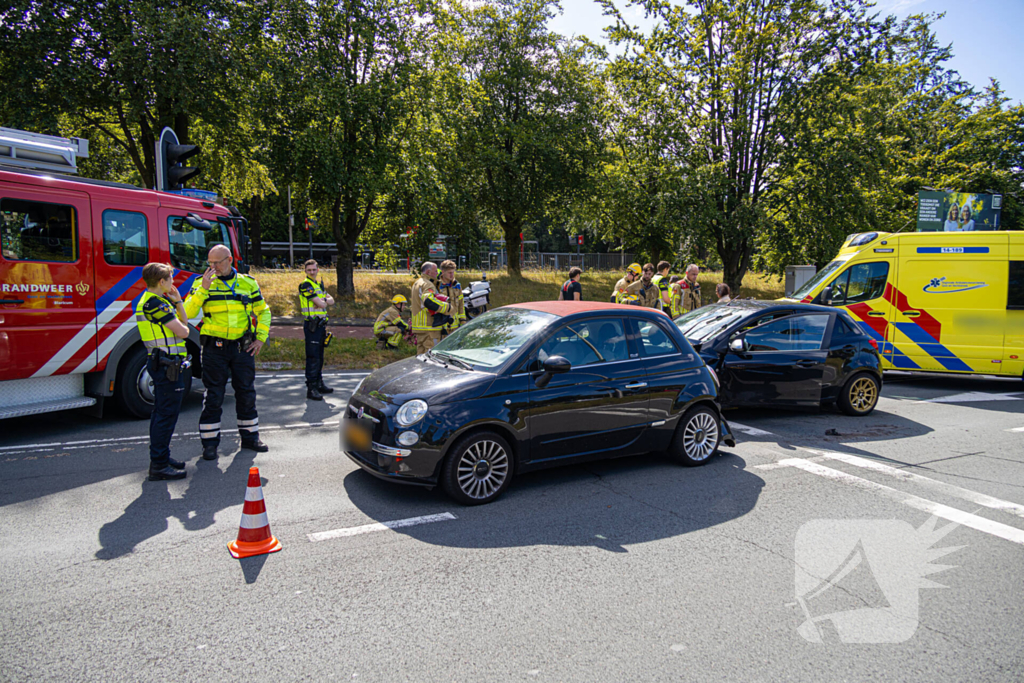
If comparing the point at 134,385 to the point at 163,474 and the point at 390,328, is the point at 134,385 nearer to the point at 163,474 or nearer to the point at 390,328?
the point at 163,474

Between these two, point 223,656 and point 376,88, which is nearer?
point 223,656

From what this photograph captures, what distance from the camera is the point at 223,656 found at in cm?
294

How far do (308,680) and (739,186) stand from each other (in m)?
22.7

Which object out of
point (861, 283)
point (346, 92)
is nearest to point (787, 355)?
point (861, 283)

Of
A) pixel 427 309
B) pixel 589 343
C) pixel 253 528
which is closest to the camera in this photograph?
pixel 253 528

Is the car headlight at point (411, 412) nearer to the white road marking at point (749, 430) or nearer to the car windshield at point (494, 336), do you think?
the car windshield at point (494, 336)

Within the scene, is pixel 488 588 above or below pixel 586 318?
below

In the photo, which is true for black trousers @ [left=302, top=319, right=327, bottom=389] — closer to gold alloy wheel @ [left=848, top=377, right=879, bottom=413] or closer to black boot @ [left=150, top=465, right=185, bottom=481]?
black boot @ [left=150, top=465, right=185, bottom=481]

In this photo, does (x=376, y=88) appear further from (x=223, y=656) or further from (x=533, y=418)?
(x=223, y=656)

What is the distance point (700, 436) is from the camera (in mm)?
6129

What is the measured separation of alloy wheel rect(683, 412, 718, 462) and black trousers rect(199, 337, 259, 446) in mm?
4150

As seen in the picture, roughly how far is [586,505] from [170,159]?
7813 mm

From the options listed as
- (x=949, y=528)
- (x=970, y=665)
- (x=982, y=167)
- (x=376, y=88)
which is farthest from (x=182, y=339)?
(x=982, y=167)

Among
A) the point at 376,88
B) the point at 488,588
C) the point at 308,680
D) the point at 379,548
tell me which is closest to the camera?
the point at 308,680
